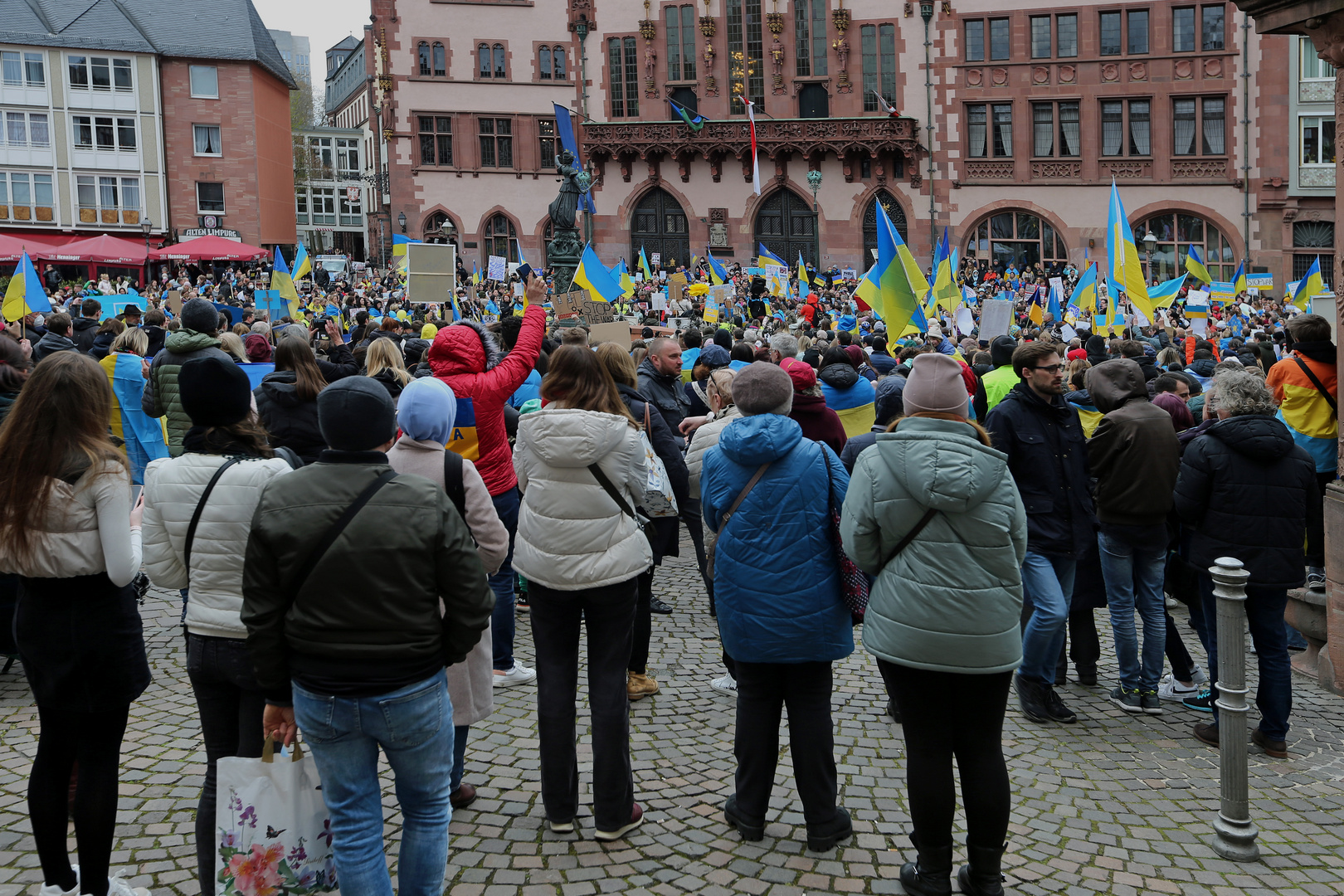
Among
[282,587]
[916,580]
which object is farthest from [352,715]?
[916,580]

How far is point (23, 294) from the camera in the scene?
13328 millimetres

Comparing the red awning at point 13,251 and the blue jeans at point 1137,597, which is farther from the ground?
the red awning at point 13,251

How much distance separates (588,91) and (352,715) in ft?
138

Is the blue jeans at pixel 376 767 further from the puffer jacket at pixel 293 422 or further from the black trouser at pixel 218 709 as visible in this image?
the puffer jacket at pixel 293 422

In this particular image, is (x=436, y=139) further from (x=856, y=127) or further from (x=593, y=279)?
(x=593, y=279)

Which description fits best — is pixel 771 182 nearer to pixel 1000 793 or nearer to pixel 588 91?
pixel 588 91

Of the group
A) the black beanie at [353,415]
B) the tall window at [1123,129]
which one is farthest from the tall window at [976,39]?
the black beanie at [353,415]

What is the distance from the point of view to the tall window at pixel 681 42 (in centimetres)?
4206

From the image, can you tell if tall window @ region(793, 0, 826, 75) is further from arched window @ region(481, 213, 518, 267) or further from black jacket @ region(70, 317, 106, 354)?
black jacket @ region(70, 317, 106, 354)

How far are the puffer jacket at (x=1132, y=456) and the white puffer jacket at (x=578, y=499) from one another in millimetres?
2825

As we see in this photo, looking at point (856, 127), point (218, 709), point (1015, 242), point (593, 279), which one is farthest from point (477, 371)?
point (1015, 242)

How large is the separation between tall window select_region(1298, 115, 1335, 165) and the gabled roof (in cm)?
3996

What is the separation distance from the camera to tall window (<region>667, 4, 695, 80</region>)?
138 ft

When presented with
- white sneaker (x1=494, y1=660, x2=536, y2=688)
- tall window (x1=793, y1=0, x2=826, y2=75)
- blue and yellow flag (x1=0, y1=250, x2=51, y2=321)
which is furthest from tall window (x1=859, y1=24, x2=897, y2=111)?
white sneaker (x1=494, y1=660, x2=536, y2=688)
